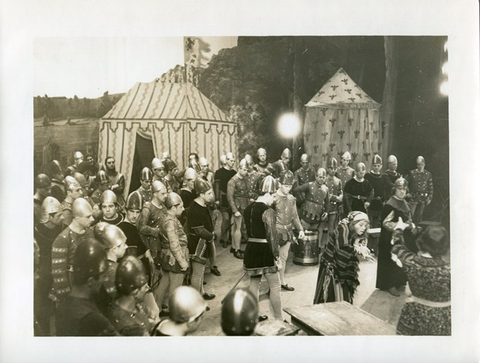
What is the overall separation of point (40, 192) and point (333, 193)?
1.82m

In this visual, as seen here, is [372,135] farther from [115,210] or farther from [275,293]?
[115,210]

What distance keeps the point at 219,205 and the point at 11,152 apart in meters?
1.31

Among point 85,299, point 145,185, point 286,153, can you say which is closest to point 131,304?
point 85,299

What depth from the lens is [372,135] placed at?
9.80 feet

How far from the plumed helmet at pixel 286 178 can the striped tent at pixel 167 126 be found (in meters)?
0.34

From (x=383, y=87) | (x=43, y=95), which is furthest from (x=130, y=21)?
(x=383, y=87)

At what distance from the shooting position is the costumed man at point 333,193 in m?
2.97

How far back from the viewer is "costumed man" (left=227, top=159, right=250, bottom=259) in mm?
2932

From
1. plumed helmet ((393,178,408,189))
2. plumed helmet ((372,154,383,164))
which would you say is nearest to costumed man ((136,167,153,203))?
plumed helmet ((372,154,383,164))

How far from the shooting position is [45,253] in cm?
287

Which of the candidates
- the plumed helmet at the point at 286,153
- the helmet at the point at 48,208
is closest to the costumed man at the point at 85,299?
the helmet at the point at 48,208

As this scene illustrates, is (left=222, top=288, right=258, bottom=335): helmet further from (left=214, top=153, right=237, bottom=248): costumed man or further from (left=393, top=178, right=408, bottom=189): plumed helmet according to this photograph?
(left=393, top=178, right=408, bottom=189): plumed helmet

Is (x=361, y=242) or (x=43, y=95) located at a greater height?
(x=43, y=95)

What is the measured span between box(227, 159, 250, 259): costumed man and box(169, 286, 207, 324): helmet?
0.36m
